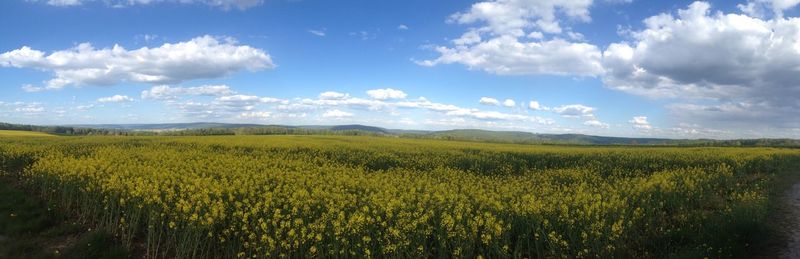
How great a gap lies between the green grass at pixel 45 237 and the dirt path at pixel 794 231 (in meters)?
12.3

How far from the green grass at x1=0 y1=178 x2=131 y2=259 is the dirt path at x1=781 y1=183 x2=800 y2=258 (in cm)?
1229

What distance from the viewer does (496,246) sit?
7.98 meters

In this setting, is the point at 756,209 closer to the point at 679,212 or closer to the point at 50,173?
the point at 679,212

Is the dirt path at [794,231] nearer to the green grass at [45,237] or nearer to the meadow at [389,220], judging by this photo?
the meadow at [389,220]

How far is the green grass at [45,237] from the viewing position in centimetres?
938

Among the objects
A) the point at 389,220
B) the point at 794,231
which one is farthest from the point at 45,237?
the point at 794,231

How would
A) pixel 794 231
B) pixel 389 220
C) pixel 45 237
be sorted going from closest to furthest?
pixel 389 220 → pixel 794 231 → pixel 45 237

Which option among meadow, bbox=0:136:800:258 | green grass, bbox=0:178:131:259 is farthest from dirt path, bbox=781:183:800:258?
green grass, bbox=0:178:131:259

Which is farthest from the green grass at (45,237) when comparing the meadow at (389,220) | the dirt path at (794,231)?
the dirt path at (794,231)

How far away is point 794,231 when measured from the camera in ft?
31.9

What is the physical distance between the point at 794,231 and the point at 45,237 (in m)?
16.1

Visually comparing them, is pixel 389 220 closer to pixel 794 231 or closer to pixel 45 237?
pixel 45 237

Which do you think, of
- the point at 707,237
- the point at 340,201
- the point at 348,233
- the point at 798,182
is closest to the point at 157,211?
A: the point at 340,201

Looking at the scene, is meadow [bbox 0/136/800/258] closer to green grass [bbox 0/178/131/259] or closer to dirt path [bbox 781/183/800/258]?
green grass [bbox 0/178/131/259]
